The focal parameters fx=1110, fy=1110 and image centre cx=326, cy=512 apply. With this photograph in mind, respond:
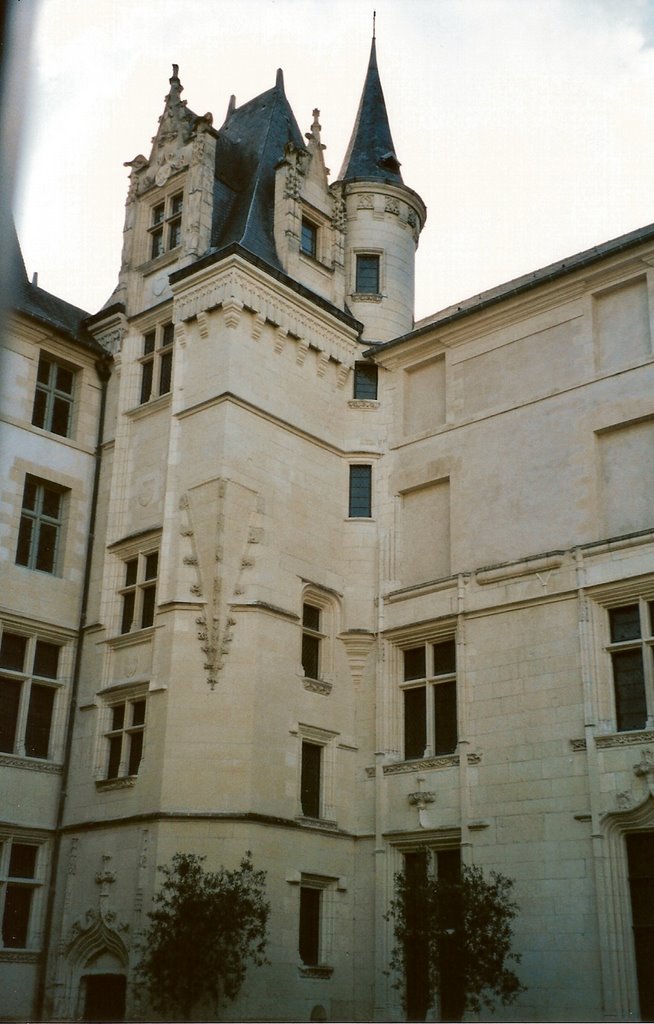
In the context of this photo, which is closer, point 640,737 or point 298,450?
point 640,737

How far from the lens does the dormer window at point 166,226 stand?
24.2 m

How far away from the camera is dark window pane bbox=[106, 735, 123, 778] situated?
20453 mm

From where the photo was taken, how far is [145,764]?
19297 mm

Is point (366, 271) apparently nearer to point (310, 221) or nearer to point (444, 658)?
point (310, 221)

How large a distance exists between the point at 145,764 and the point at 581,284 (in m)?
12.0

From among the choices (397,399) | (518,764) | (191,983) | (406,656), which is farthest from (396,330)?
(191,983)

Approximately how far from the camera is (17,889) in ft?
65.8

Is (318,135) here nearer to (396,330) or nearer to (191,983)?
(396,330)

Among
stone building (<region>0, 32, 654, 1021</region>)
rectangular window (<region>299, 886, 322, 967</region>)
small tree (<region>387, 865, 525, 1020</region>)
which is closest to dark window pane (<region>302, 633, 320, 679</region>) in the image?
stone building (<region>0, 32, 654, 1021</region>)

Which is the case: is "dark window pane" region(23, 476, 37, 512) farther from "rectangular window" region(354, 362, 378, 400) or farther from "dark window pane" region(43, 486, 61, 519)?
"rectangular window" region(354, 362, 378, 400)

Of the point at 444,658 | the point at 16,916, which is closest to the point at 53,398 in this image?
the point at 444,658

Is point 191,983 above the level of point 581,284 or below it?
below

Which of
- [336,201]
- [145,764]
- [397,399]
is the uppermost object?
[336,201]

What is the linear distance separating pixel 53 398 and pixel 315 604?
23.1 ft
